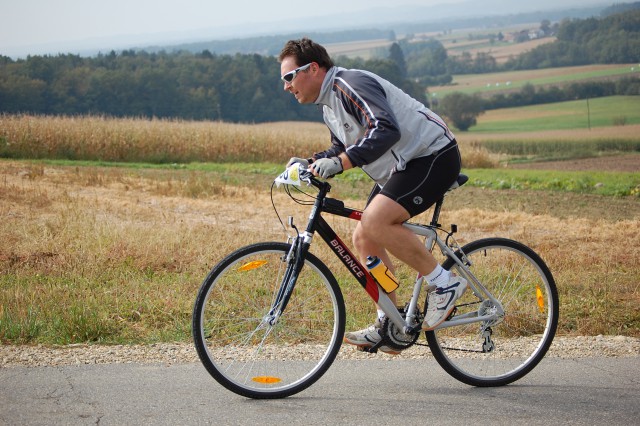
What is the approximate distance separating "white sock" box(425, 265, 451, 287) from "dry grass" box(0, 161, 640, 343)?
6.35ft

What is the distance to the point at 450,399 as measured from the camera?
16.6 ft

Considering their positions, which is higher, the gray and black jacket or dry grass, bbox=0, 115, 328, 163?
the gray and black jacket

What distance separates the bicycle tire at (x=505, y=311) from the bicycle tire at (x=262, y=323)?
72cm

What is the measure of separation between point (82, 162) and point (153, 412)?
2471cm

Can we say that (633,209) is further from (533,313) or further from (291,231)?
(533,313)

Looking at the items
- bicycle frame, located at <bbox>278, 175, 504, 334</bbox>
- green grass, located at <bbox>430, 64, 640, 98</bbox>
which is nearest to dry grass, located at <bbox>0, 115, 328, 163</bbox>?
bicycle frame, located at <bbox>278, 175, 504, 334</bbox>

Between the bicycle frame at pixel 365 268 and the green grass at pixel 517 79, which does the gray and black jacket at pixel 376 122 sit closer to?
the bicycle frame at pixel 365 268

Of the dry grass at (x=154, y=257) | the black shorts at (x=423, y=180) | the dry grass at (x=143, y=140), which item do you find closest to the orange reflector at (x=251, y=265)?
the black shorts at (x=423, y=180)

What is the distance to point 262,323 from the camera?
16.6 ft

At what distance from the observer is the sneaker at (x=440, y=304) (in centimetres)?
516

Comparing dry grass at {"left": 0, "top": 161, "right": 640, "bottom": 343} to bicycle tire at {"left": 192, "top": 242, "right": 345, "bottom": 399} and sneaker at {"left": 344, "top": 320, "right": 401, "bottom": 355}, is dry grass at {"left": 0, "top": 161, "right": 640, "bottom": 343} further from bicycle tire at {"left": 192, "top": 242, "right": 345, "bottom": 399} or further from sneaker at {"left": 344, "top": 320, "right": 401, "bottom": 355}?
sneaker at {"left": 344, "top": 320, "right": 401, "bottom": 355}

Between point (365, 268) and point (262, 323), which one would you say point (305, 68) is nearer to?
point (365, 268)

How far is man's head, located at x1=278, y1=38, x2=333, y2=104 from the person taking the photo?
16.6 feet

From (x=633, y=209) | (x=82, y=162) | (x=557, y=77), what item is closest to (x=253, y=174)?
(x=82, y=162)
